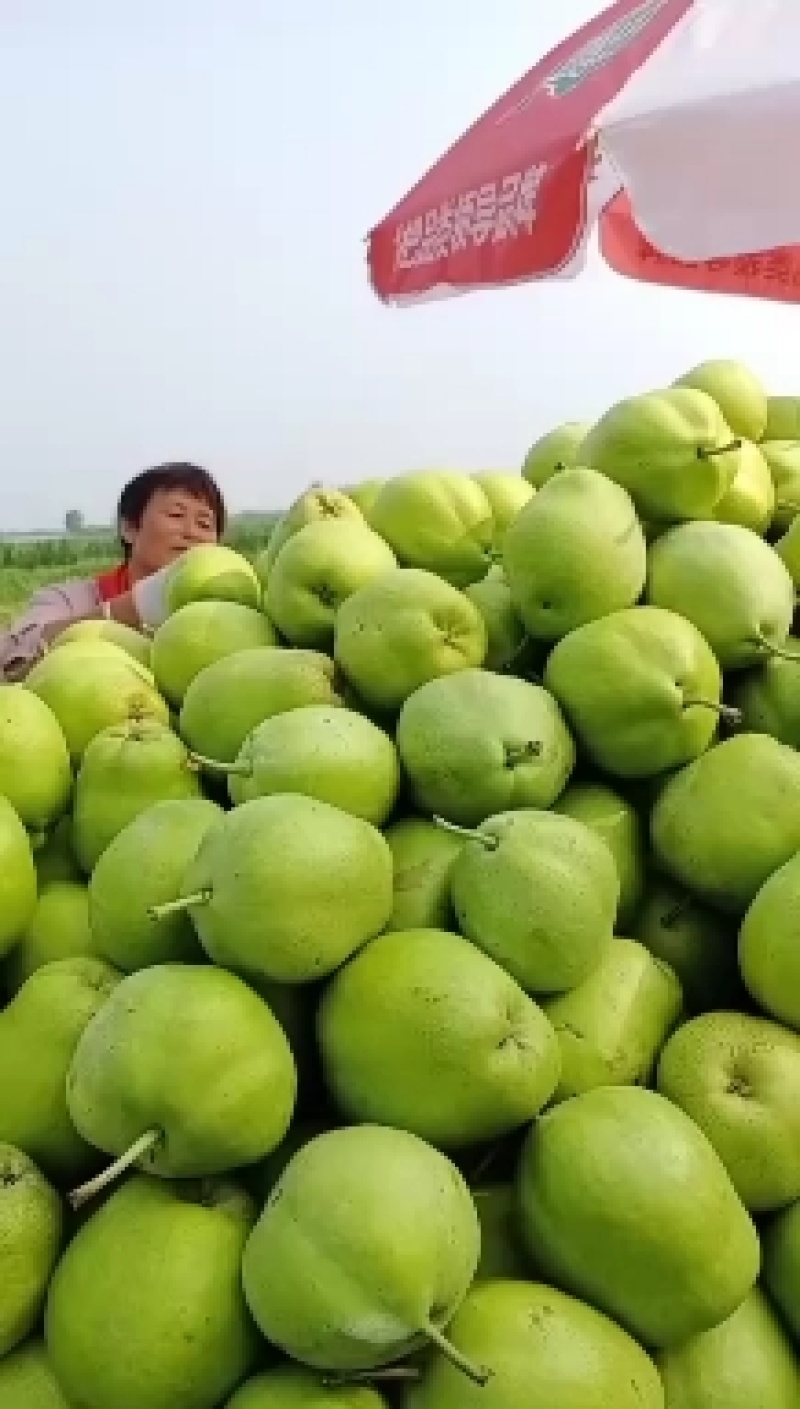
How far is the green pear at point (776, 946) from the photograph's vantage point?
60.3 inches

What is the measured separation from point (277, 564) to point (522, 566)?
1.52ft

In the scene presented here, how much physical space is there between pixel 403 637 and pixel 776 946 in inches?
25.8

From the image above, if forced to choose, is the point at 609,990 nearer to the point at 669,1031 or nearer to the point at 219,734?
the point at 669,1031

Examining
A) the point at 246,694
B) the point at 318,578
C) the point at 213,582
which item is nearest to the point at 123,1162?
the point at 246,694

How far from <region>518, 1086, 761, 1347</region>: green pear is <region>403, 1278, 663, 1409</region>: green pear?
40 millimetres

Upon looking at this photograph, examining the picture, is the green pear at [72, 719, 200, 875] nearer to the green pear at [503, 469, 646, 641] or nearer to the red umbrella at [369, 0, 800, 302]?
the green pear at [503, 469, 646, 641]

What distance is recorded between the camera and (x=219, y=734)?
1.90m

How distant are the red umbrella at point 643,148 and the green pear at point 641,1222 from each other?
2082 mm

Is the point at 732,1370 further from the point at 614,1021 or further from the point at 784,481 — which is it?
the point at 784,481

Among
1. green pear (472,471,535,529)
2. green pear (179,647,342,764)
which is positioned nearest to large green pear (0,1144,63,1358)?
green pear (179,647,342,764)

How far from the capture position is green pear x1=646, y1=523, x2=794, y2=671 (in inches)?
73.7

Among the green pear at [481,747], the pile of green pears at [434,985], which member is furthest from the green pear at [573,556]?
the green pear at [481,747]

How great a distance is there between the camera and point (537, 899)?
4.87 ft

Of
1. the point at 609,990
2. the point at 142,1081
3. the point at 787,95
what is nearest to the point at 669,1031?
the point at 609,990
